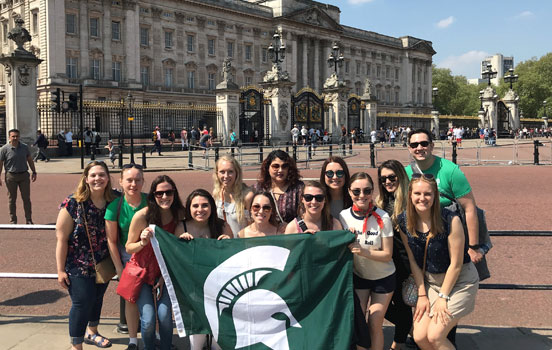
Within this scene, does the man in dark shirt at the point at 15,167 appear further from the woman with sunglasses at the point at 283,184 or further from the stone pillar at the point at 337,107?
the stone pillar at the point at 337,107

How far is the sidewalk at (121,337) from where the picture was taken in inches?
177

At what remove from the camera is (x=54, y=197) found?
547 inches

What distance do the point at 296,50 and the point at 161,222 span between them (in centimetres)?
6634

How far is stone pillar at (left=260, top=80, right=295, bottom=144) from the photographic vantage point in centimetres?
3180

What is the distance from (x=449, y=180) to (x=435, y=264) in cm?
73

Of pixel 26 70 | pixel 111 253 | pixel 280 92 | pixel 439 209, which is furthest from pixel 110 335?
pixel 280 92

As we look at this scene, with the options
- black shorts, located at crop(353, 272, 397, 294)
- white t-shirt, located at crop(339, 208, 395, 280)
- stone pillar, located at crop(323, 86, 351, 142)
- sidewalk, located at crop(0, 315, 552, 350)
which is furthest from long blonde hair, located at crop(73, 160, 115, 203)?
stone pillar, located at crop(323, 86, 351, 142)

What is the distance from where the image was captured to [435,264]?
4.03m

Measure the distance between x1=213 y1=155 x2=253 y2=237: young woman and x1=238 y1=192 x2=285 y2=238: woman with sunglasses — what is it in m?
0.35

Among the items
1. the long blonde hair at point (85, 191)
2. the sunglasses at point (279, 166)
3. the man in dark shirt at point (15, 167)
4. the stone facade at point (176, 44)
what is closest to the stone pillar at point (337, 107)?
the stone facade at point (176, 44)

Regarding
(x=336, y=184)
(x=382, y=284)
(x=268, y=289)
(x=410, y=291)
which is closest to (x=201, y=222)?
(x=268, y=289)

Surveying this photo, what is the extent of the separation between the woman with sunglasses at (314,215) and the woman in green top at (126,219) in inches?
52.7

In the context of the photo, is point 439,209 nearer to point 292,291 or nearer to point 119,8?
point 292,291

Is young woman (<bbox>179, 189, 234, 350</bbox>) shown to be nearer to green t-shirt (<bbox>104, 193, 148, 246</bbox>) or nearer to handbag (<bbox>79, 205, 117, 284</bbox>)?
green t-shirt (<bbox>104, 193, 148, 246</bbox>)
